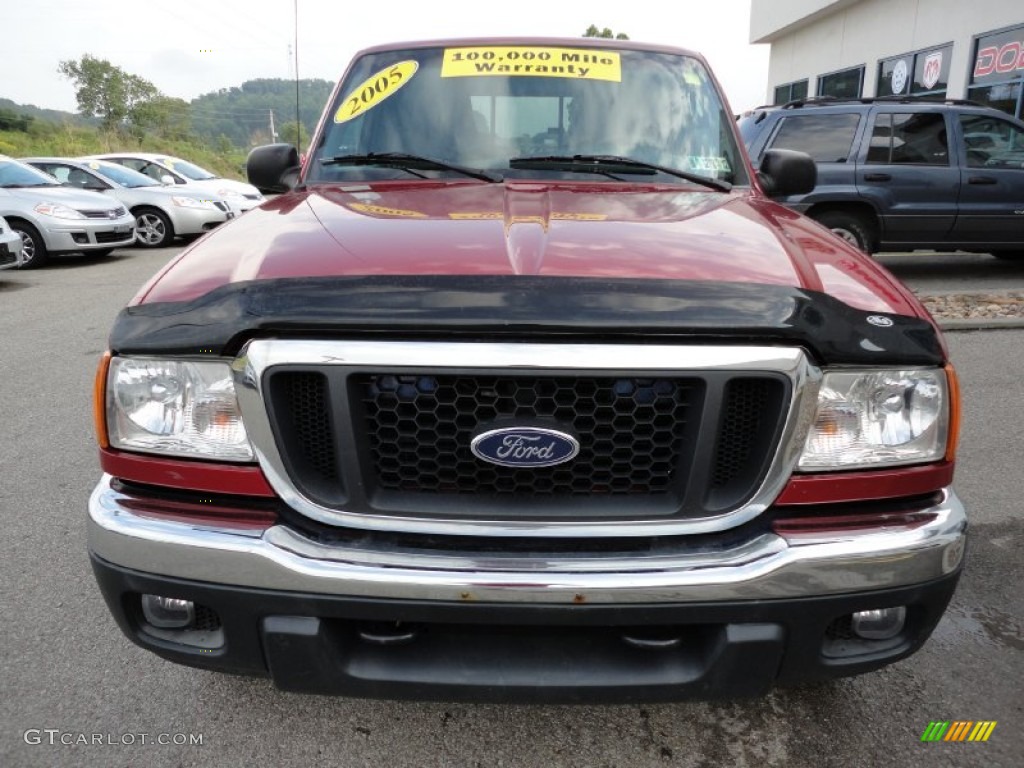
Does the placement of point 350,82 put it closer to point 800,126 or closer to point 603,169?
point 603,169

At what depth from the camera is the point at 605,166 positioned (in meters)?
2.75

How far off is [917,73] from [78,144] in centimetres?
2954

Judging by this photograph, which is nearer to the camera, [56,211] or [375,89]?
[375,89]

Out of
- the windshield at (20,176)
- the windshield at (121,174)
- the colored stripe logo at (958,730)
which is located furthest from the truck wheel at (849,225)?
the windshield at (121,174)

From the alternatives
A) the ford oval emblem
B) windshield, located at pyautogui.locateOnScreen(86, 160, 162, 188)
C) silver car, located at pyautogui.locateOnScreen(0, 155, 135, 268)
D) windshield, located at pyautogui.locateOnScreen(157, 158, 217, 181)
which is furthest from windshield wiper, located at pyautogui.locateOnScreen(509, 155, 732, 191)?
windshield, located at pyautogui.locateOnScreen(157, 158, 217, 181)

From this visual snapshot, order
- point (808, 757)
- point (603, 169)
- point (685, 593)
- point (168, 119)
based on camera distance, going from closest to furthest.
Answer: point (685, 593), point (808, 757), point (603, 169), point (168, 119)

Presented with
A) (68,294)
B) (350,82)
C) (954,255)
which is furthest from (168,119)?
(350,82)

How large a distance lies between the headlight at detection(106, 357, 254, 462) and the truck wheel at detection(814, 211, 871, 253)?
819 cm

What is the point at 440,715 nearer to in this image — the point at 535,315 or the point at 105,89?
the point at 535,315

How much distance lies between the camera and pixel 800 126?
8.63 meters

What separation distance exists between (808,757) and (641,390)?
1.15 metres

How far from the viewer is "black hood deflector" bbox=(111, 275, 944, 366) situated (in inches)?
59.0

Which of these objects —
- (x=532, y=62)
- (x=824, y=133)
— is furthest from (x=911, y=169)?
(x=532, y=62)

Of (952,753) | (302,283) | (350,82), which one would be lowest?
(952,753)
